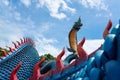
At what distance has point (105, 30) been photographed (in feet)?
23.3

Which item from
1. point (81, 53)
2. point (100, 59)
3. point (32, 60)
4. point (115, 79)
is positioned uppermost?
point (32, 60)

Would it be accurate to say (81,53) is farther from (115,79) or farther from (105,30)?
(115,79)

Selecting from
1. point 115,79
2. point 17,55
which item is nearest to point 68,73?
point 115,79

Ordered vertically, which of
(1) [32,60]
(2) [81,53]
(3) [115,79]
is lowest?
(3) [115,79]

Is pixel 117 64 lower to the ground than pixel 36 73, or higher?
lower

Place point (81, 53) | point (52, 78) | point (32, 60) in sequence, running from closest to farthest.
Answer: point (81, 53), point (52, 78), point (32, 60)

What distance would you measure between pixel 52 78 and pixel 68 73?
0.85m

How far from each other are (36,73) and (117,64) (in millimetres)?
5857

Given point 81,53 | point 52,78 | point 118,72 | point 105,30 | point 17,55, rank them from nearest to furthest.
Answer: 1. point 118,72
2. point 105,30
3. point 81,53
4. point 52,78
5. point 17,55

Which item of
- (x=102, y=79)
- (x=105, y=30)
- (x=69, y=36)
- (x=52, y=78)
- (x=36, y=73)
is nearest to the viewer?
(x=102, y=79)

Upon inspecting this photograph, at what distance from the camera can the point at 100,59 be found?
15.9 feet

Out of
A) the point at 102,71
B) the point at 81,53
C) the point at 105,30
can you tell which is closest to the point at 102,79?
the point at 102,71

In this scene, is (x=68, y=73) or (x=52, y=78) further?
(x=52, y=78)

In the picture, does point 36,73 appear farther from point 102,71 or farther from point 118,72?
point 118,72
